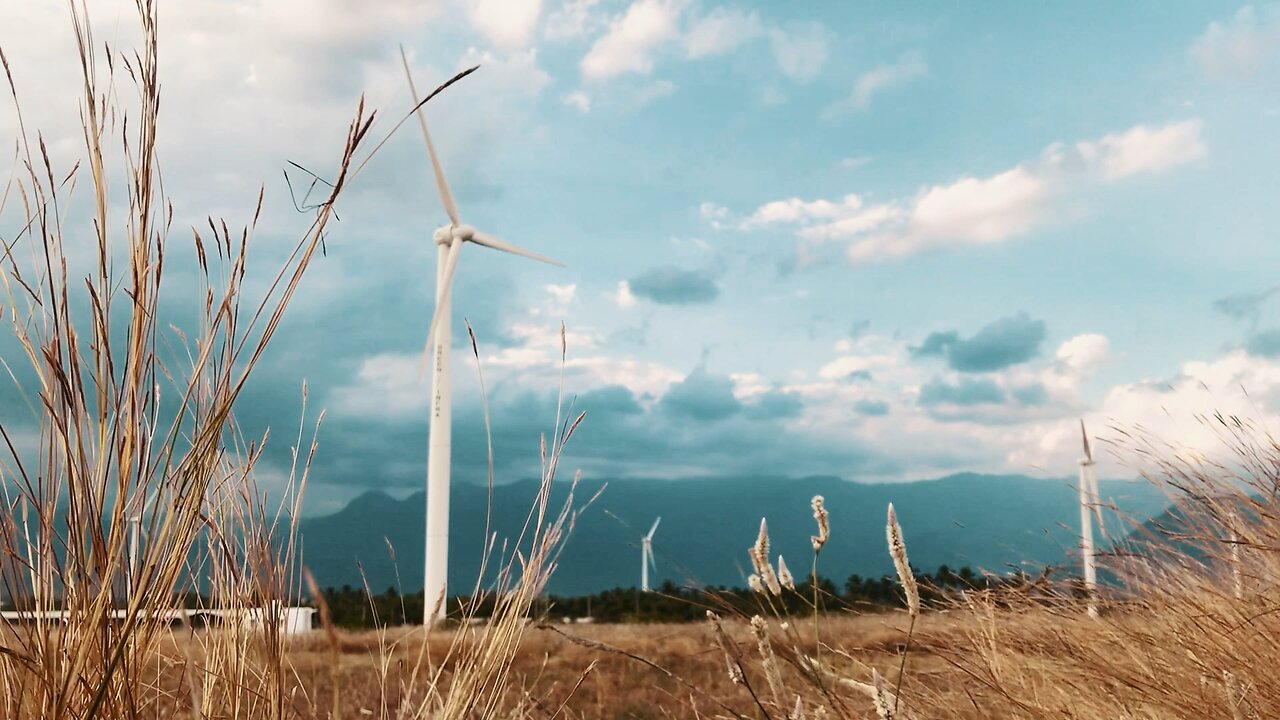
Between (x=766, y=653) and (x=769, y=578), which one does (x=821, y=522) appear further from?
(x=766, y=653)

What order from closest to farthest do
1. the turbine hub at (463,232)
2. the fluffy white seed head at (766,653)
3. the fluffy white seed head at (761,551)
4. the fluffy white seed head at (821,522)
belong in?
1. the fluffy white seed head at (766,653)
2. the fluffy white seed head at (821,522)
3. the fluffy white seed head at (761,551)
4. the turbine hub at (463,232)

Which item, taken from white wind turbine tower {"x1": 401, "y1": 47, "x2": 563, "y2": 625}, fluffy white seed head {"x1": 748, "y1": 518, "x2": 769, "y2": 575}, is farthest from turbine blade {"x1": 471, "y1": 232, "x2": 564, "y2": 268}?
fluffy white seed head {"x1": 748, "y1": 518, "x2": 769, "y2": 575}

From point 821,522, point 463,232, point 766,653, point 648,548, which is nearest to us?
point 766,653

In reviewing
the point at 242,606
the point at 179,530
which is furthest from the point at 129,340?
the point at 242,606

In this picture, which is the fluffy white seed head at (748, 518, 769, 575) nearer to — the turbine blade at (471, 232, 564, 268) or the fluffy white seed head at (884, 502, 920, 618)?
the fluffy white seed head at (884, 502, 920, 618)

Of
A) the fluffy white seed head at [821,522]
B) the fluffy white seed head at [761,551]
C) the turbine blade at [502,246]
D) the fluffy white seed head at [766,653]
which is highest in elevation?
the turbine blade at [502,246]

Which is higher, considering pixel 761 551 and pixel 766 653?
pixel 761 551

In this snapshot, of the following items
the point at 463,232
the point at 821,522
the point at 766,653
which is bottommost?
the point at 766,653

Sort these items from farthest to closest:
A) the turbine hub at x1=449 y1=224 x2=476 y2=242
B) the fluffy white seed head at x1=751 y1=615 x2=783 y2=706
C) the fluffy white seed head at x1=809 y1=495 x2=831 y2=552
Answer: the turbine hub at x1=449 y1=224 x2=476 y2=242 → the fluffy white seed head at x1=809 y1=495 x2=831 y2=552 → the fluffy white seed head at x1=751 y1=615 x2=783 y2=706

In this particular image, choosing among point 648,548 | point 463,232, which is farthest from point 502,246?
point 648,548

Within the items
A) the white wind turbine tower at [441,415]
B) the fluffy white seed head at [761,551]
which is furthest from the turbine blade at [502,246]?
the fluffy white seed head at [761,551]

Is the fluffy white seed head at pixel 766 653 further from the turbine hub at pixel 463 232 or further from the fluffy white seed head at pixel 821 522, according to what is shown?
the turbine hub at pixel 463 232

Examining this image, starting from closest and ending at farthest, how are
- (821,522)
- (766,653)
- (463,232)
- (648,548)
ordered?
(766,653)
(821,522)
(648,548)
(463,232)

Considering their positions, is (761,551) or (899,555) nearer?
(899,555)
